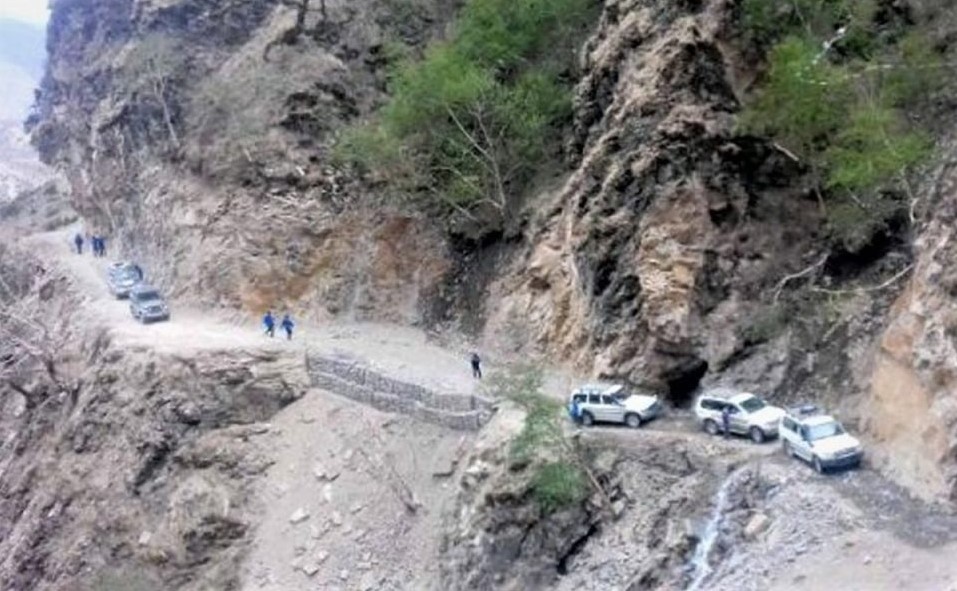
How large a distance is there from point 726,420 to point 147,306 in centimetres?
2672

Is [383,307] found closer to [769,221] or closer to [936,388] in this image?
[769,221]

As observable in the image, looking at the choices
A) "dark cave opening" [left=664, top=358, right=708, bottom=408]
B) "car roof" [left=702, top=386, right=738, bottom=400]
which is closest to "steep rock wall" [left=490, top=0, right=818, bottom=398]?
"dark cave opening" [left=664, top=358, right=708, bottom=408]

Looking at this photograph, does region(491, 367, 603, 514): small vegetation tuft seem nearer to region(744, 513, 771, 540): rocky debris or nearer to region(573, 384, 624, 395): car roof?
region(573, 384, 624, 395): car roof

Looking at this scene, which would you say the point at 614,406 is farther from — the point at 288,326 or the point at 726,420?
the point at 288,326

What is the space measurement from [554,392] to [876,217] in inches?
412

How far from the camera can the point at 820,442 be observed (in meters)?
24.3

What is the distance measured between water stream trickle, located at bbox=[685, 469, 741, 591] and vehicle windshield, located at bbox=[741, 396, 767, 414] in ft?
6.61

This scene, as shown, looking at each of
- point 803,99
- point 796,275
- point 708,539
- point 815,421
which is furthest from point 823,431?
point 803,99

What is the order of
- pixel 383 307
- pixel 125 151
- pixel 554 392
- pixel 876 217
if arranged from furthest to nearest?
pixel 125 151 → pixel 383 307 → pixel 554 392 → pixel 876 217

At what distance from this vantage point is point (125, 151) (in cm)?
5509

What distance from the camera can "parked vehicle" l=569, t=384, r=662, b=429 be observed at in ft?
94.8

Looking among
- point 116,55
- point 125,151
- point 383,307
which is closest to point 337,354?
point 383,307

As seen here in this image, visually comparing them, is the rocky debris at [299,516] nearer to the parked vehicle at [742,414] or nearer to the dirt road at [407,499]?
the dirt road at [407,499]

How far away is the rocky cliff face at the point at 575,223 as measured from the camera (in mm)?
27734
